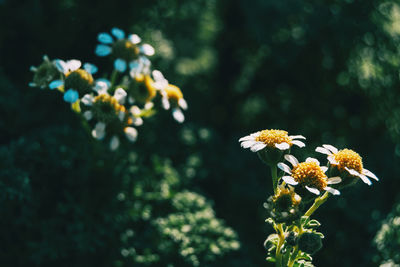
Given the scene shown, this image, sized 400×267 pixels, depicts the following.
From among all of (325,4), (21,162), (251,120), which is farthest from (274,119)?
(21,162)

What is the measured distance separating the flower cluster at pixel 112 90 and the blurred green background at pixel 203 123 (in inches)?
11.3

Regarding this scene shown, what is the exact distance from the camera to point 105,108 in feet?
5.02

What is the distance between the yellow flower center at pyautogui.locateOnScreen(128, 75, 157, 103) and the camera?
5.25 feet

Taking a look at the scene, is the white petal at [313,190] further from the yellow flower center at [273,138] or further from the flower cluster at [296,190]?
the yellow flower center at [273,138]

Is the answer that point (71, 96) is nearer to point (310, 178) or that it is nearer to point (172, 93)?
point (172, 93)

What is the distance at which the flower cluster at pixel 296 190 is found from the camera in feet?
3.97

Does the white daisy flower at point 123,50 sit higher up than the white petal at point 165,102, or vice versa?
the white daisy flower at point 123,50

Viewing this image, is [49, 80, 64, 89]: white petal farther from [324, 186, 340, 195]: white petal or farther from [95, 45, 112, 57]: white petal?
[324, 186, 340, 195]: white petal

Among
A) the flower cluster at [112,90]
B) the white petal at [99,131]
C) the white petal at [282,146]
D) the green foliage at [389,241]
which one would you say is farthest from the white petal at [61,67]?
the green foliage at [389,241]

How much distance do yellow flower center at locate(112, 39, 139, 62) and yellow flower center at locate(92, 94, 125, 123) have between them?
9.1 inches

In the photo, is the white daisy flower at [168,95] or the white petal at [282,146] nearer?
the white petal at [282,146]

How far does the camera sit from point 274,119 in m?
2.65

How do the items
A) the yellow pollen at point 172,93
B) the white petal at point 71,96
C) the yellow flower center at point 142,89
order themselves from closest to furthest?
the white petal at point 71,96, the yellow flower center at point 142,89, the yellow pollen at point 172,93

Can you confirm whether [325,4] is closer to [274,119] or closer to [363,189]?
[274,119]
